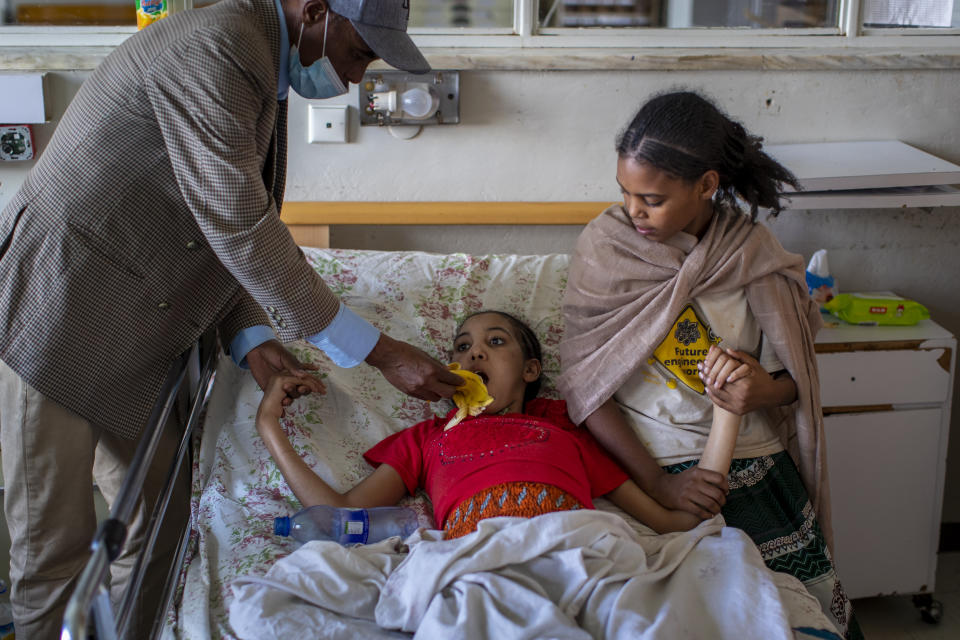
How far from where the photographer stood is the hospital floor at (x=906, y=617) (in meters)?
2.52

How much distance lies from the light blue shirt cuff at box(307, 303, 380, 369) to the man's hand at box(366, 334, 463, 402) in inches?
1.0

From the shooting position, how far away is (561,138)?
100 inches

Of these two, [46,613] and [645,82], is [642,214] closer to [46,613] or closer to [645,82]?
[645,82]

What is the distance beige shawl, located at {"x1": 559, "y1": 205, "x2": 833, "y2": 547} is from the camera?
1834 mm

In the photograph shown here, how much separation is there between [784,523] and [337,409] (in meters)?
0.99

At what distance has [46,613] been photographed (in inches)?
68.5

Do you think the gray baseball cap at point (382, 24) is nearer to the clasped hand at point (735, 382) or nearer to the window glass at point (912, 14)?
the clasped hand at point (735, 382)

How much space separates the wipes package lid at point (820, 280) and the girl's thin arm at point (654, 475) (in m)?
0.92

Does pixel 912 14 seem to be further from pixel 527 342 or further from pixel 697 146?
pixel 527 342

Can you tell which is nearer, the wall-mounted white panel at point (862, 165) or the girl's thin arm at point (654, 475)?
the girl's thin arm at point (654, 475)

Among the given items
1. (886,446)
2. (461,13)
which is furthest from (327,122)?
(886,446)

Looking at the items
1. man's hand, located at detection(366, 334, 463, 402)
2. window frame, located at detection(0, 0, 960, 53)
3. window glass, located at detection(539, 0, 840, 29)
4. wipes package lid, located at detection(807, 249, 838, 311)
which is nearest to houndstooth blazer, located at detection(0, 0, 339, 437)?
man's hand, located at detection(366, 334, 463, 402)

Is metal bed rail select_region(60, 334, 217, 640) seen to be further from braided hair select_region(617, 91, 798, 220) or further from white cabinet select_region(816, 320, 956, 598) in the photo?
white cabinet select_region(816, 320, 956, 598)

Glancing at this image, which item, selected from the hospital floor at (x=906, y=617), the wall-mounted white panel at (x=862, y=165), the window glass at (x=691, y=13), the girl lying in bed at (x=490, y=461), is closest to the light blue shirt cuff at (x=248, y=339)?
the girl lying in bed at (x=490, y=461)
